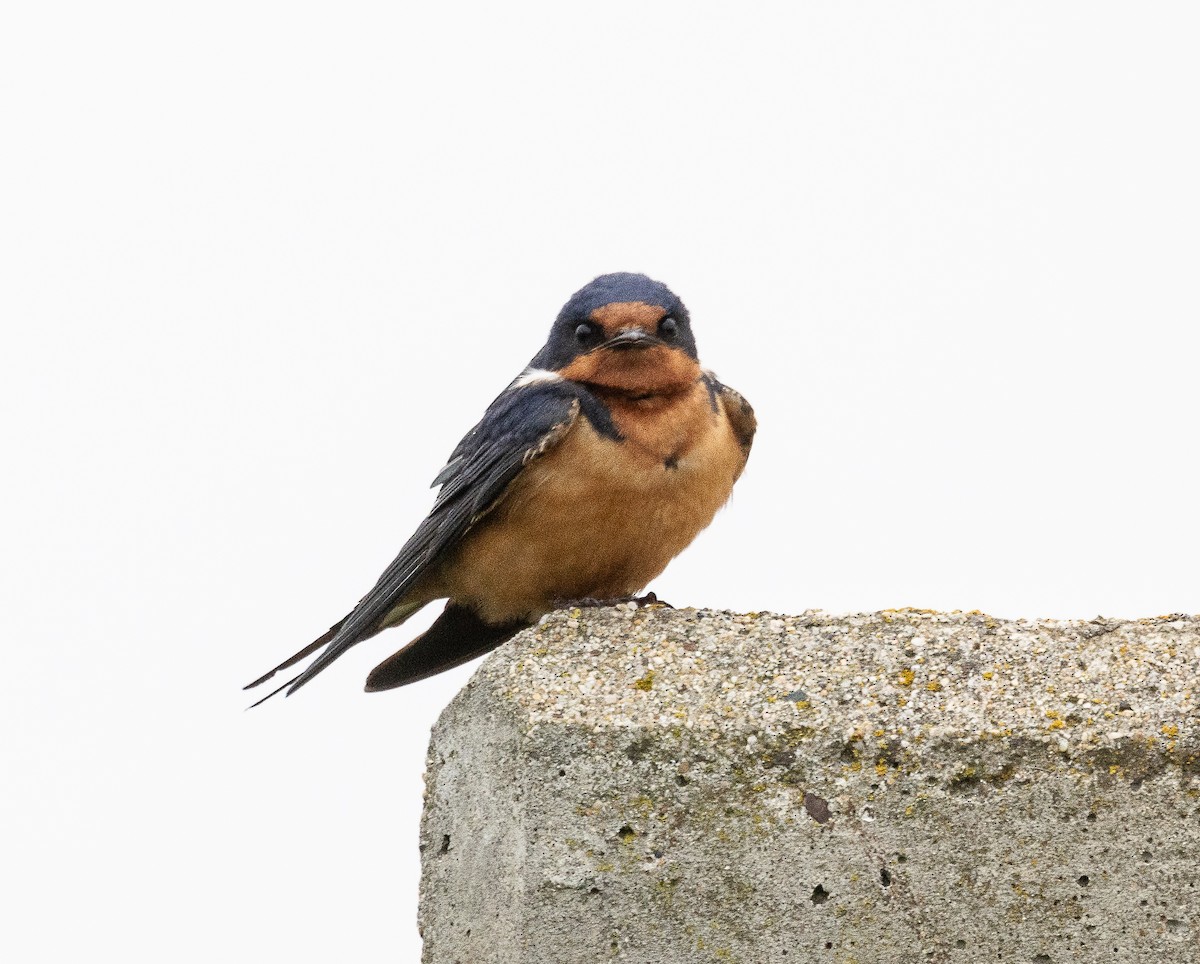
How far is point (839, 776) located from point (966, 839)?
31cm

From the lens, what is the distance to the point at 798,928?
4004 millimetres

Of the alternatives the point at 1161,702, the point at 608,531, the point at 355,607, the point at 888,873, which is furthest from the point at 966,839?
the point at 355,607

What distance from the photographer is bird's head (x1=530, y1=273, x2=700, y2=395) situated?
5.55 m

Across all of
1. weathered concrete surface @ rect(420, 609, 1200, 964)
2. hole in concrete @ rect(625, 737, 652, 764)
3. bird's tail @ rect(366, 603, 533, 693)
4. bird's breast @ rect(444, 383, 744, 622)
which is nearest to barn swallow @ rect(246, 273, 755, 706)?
bird's breast @ rect(444, 383, 744, 622)

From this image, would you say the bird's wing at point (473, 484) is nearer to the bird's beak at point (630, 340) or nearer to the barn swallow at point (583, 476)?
the barn swallow at point (583, 476)

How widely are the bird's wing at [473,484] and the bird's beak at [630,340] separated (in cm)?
18

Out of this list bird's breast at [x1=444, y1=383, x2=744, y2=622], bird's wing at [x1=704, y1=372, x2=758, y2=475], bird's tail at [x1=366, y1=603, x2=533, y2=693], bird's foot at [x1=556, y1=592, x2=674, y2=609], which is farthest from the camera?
bird's tail at [x1=366, y1=603, x2=533, y2=693]

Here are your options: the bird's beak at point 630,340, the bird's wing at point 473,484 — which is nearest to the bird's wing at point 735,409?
the bird's beak at point 630,340

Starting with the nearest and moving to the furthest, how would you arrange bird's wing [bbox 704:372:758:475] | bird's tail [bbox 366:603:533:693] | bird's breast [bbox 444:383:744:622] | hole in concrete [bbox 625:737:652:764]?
hole in concrete [bbox 625:737:652:764]
bird's breast [bbox 444:383:744:622]
bird's wing [bbox 704:372:758:475]
bird's tail [bbox 366:603:533:693]

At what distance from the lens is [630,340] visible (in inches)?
217

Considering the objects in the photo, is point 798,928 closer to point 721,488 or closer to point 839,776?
point 839,776

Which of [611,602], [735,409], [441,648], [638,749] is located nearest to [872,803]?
[638,749]

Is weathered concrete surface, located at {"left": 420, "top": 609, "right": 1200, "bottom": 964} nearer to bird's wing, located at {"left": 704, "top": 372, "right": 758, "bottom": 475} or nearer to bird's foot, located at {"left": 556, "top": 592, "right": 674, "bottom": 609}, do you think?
bird's foot, located at {"left": 556, "top": 592, "right": 674, "bottom": 609}

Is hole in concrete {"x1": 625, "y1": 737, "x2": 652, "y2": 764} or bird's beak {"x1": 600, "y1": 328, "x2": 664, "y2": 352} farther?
bird's beak {"x1": 600, "y1": 328, "x2": 664, "y2": 352}
